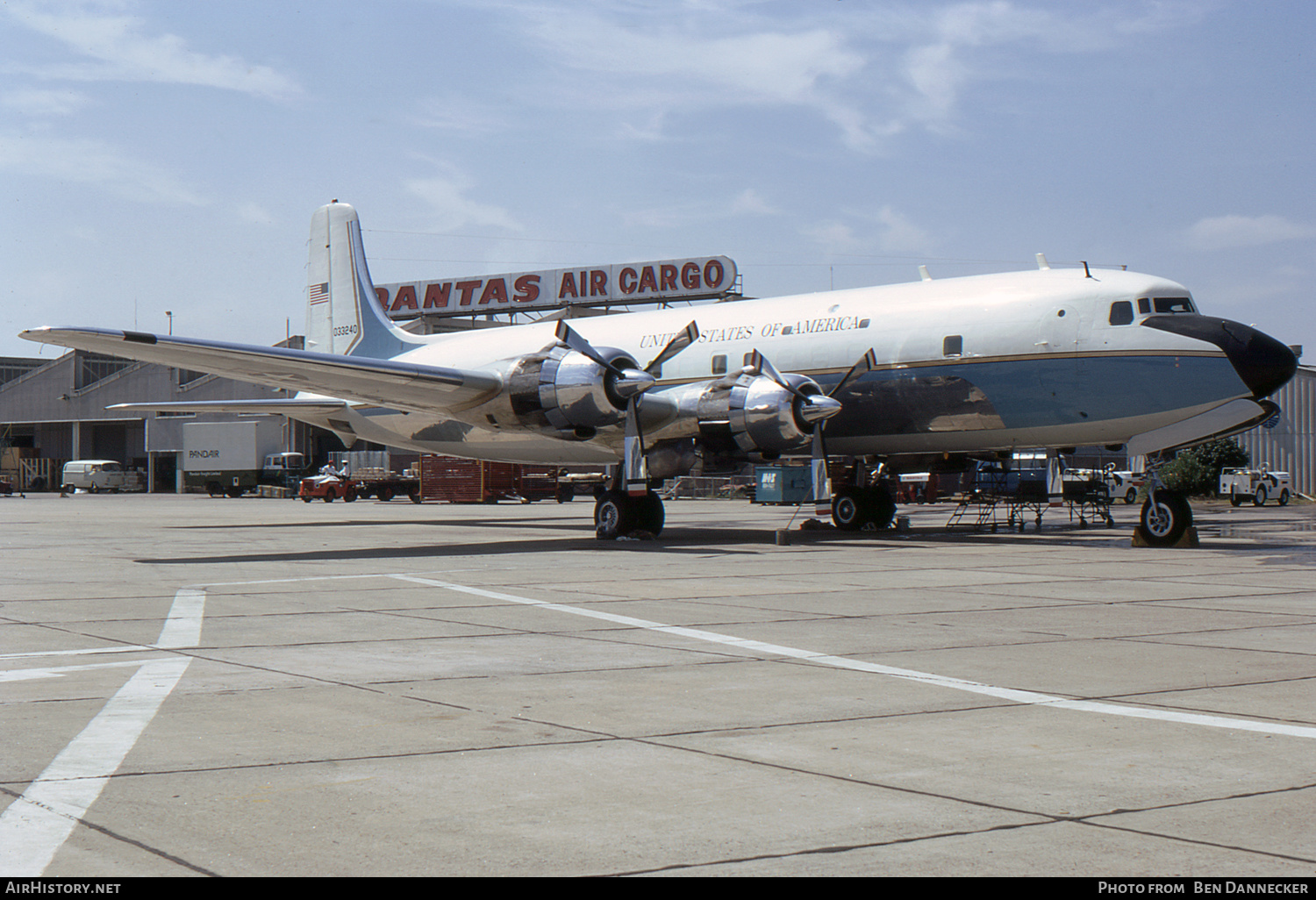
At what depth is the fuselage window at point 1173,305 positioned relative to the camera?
19609 mm

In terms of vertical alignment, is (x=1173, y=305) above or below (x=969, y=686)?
above

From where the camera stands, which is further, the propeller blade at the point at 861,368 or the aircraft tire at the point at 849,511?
the aircraft tire at the point at 849,511

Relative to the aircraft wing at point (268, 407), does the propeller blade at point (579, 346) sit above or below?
above

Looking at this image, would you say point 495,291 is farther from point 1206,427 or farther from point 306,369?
point 1206,427

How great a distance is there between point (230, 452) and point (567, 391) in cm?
4731

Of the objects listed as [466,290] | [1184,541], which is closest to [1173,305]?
[1184,541]

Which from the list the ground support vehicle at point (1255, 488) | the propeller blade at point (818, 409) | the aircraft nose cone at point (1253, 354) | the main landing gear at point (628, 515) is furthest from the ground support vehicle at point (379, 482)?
the aircraft nose cone at point (1253, 354)

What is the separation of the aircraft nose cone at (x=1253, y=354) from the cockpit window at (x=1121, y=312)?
2.81 ft

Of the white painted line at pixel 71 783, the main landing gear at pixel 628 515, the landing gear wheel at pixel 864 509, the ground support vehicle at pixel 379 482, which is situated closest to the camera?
the white painted line at pixel 71 783

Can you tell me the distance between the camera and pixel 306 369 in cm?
2073

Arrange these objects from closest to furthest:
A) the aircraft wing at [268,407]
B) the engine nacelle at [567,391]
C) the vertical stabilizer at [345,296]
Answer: the engine nacelle at [567,391] < the aircraft wing at [268,407] < the vertical stabilizer at [345,296]

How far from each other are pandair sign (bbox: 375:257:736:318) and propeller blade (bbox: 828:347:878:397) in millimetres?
47150

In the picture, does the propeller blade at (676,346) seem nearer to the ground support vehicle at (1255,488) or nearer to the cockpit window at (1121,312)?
the cockpit window at (1121,312)

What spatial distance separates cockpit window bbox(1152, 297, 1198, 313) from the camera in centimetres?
1961
